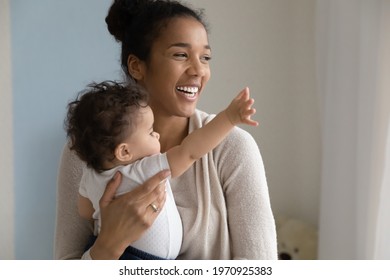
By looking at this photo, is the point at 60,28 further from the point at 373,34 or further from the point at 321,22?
the point at 373,34

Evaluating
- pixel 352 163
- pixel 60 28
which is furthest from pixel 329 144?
pixel 60 28

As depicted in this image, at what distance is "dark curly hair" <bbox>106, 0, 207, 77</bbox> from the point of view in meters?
0.90

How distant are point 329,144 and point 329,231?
7.5 inches

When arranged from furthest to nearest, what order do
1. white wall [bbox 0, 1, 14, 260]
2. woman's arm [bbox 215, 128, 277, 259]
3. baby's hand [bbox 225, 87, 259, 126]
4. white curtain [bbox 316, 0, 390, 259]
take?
white wall [bbox 0, 1, 14, 260] < white curtain [bbox 316, 0, 390, 259] < woman's arm [bbox 215, 128, 277, 259] < baby's hand [bbox 225, 87, 259, 126]

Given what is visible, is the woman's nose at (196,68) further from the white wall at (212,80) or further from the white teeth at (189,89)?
the white wall at (212,80)

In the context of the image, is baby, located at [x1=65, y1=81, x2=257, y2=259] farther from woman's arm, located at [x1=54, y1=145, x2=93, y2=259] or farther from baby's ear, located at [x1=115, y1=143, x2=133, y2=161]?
woman's arm, located at [x1=54, y1=145, x2=93, y2=259]

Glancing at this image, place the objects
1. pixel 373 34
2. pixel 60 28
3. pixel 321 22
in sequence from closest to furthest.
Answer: pixel 373 34 < pixel 321 22 < pixel 60 28

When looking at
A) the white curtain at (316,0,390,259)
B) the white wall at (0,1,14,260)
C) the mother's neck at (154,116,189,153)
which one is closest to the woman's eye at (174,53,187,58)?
the mother's neck at (154,116,189,153)

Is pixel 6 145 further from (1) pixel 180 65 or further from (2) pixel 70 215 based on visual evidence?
(1) pixel 180 65

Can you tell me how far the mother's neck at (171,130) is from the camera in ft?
3.04

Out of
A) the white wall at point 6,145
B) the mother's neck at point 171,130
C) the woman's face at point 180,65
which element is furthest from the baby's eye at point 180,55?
the white wall at point 6,145

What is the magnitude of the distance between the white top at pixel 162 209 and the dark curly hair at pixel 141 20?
0.21 m

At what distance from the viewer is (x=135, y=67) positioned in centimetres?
94
